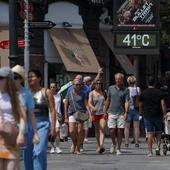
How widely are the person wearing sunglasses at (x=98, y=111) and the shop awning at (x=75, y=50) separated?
23.2 ft

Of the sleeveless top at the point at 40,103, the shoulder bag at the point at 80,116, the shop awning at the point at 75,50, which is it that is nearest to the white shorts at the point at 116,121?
the shoulder bag at the point at 80,116

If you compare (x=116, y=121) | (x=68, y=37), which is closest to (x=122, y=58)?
(x=68, y=37)

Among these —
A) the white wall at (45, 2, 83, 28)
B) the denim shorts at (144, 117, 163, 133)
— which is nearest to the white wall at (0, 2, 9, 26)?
the white wall at (45, 2, 83, 28)

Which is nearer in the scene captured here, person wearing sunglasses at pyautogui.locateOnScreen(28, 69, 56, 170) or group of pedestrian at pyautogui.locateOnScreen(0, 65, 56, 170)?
group of pedestrian at pyautogui.locateOnScreen(0, 65, 56, 170)

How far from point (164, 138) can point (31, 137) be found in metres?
8.10

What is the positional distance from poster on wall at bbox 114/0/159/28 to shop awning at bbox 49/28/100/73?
1.88 meters

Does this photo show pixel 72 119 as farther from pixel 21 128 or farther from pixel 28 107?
pixel 21 128

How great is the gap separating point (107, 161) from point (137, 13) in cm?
983

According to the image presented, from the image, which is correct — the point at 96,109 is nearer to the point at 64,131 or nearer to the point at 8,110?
the point at 64,131

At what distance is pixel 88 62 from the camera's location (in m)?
25.5

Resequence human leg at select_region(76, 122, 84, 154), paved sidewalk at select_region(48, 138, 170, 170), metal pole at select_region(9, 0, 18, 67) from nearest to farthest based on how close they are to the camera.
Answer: paved sidewalk at select_region(48, 138, 170, 170) < metal pole at select_region(9, 0, 18, 67) < human leg at select_region(76, 122, 84, 154)

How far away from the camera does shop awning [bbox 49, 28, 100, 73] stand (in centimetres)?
2502

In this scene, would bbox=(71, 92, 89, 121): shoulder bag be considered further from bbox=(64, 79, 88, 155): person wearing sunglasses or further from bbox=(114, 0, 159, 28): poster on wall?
bbox=(114, 0, 159, 28): poster on wall

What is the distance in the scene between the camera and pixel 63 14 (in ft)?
83.9
